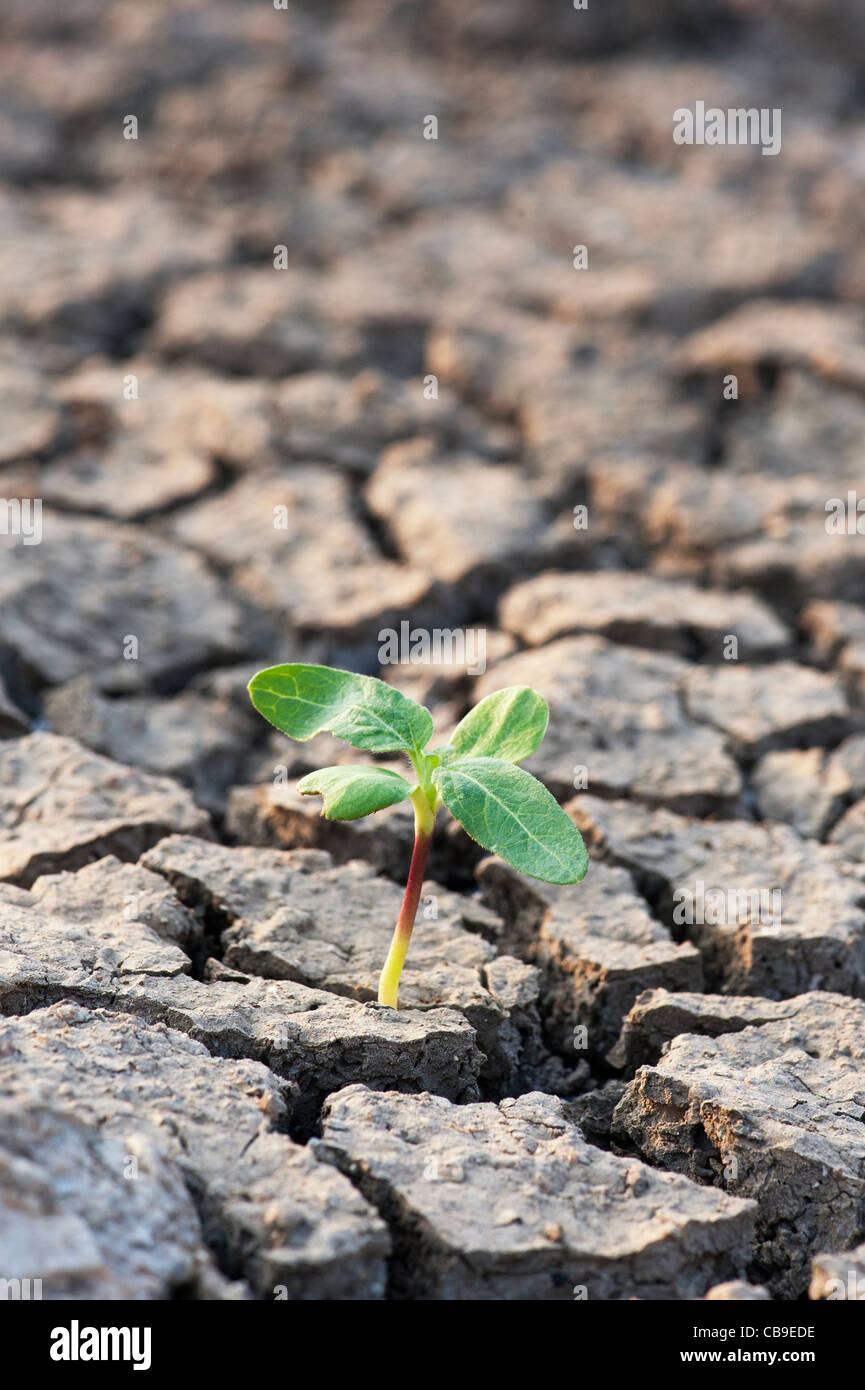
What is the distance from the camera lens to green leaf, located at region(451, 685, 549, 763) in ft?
5.29

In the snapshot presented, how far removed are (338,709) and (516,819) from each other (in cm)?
29

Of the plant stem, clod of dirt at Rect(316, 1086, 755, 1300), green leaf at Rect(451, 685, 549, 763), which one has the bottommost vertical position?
clod of dirt at Rect(316, 1086, 755, 1300)

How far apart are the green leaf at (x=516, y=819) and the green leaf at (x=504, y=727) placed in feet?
0.16

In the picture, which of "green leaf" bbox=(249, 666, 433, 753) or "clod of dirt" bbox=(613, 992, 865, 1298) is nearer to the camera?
"clod of dirt" bbox=(613, 992, 865, 1298)

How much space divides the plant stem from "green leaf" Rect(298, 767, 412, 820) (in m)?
0.09

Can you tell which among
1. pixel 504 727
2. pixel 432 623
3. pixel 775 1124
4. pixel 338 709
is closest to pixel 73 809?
pixel 338 709

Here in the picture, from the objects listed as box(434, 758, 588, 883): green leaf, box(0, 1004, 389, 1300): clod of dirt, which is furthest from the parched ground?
box(434, 758, 588, 883): green leaf

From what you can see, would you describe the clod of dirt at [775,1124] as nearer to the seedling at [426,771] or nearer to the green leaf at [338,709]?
the seedling at [426,771]

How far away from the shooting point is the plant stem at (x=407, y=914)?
1.64 m

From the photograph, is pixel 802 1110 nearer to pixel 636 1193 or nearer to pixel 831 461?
pixel 636 1193

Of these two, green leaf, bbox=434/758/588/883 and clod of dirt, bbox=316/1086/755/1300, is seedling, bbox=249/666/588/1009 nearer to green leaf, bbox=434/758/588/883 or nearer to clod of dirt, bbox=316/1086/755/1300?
green leaf, bbox=434/758/588/883

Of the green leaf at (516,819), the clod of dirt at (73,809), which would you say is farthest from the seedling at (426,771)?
the clod of dirt at (73,809)

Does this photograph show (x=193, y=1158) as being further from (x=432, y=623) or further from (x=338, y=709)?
(x=432, y=623)

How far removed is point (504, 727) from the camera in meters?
1.63
